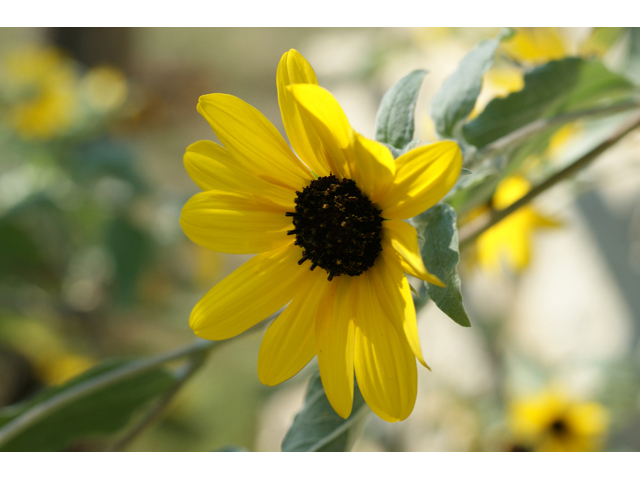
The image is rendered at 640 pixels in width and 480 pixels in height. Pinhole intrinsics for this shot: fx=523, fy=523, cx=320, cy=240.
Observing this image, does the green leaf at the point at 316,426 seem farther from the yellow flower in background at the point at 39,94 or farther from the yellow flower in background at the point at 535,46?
the yellow flower in background at the point at 39,94

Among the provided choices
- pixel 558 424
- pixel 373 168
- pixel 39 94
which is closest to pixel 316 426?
pixel 373 168

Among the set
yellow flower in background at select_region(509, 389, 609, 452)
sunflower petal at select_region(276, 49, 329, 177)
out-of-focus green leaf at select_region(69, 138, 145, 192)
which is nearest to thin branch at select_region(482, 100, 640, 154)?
sunflower petal at select_region(276, 49, 329, 177)

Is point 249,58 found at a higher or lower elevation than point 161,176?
higher

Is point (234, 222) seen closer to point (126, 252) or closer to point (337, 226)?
point (337, 226)

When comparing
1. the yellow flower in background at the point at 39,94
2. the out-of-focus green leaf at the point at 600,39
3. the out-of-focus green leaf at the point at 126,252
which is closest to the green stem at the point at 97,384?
the out-of-focus green leaf at the point at 600,39

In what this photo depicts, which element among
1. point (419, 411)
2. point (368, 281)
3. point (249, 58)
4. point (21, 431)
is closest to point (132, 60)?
point (249, 58)
